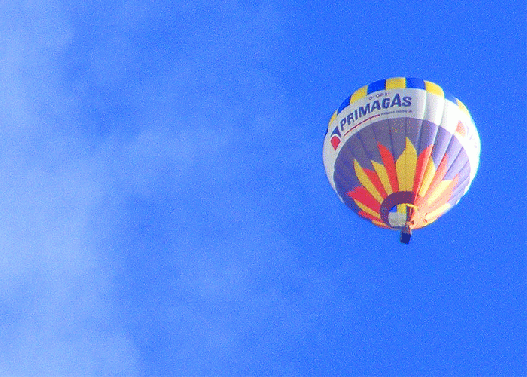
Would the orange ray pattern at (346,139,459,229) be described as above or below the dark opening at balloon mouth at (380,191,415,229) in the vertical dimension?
above

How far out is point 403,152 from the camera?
23.3 meters

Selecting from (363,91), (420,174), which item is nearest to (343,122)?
(363,91)

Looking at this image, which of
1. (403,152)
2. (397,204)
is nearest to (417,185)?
(397,204)

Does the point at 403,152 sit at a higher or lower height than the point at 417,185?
higher

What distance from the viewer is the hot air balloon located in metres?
23.3

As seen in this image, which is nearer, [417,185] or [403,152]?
[417,185]

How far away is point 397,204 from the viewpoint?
915 inches

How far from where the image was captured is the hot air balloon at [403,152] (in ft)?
76.4

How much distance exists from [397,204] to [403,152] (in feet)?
4.50

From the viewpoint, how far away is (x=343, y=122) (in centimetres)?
2425

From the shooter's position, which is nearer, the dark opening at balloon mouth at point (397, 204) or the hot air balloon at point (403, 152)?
the dark opening at balloon mouth at point (397, 204)

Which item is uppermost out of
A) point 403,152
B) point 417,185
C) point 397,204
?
point 403,152

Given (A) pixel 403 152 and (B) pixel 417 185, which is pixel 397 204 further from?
(A) pixel 403 152

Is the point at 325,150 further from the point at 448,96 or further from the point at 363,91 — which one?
the point at 448,96
